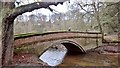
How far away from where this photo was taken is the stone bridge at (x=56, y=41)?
3.70 meters

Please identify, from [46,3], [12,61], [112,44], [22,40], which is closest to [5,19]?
[46,3]

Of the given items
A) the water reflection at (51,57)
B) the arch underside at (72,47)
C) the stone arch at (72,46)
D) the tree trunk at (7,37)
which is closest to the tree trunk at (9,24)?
the tree trunk at (7,37)

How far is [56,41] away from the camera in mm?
4805

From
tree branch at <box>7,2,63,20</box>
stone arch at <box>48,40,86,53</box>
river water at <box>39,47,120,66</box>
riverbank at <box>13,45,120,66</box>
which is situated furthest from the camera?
stone arch at <box>48,40,86,53</box>

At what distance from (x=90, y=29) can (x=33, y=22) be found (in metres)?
1.53

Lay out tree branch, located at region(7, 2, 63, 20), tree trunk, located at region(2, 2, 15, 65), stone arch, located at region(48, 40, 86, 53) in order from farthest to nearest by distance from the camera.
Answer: stone arch, located at region(48, 40, 86, 53) → tree trunk, located at region(2, 2, 15, 65) → tree branch, located at region(7, 2, 63, 20)

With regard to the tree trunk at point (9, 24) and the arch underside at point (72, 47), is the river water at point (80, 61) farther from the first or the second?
the tree trunk at point (9, 24)

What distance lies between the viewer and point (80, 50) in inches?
223

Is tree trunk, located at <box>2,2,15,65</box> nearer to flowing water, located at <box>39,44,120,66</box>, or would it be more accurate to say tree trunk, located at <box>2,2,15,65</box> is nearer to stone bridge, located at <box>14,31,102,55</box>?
stone bridge, located at <box>14,31,102,55</box>

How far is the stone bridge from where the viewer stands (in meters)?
3.70

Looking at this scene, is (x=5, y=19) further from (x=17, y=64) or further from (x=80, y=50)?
(x=80, y=50)

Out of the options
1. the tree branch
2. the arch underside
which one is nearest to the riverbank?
the arch underside

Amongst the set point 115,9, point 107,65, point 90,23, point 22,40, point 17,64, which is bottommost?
point 107,65

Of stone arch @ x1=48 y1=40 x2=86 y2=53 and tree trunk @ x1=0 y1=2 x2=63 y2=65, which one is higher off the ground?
tree trunk @ x1=0 y1=2 x2=63 y2=65
